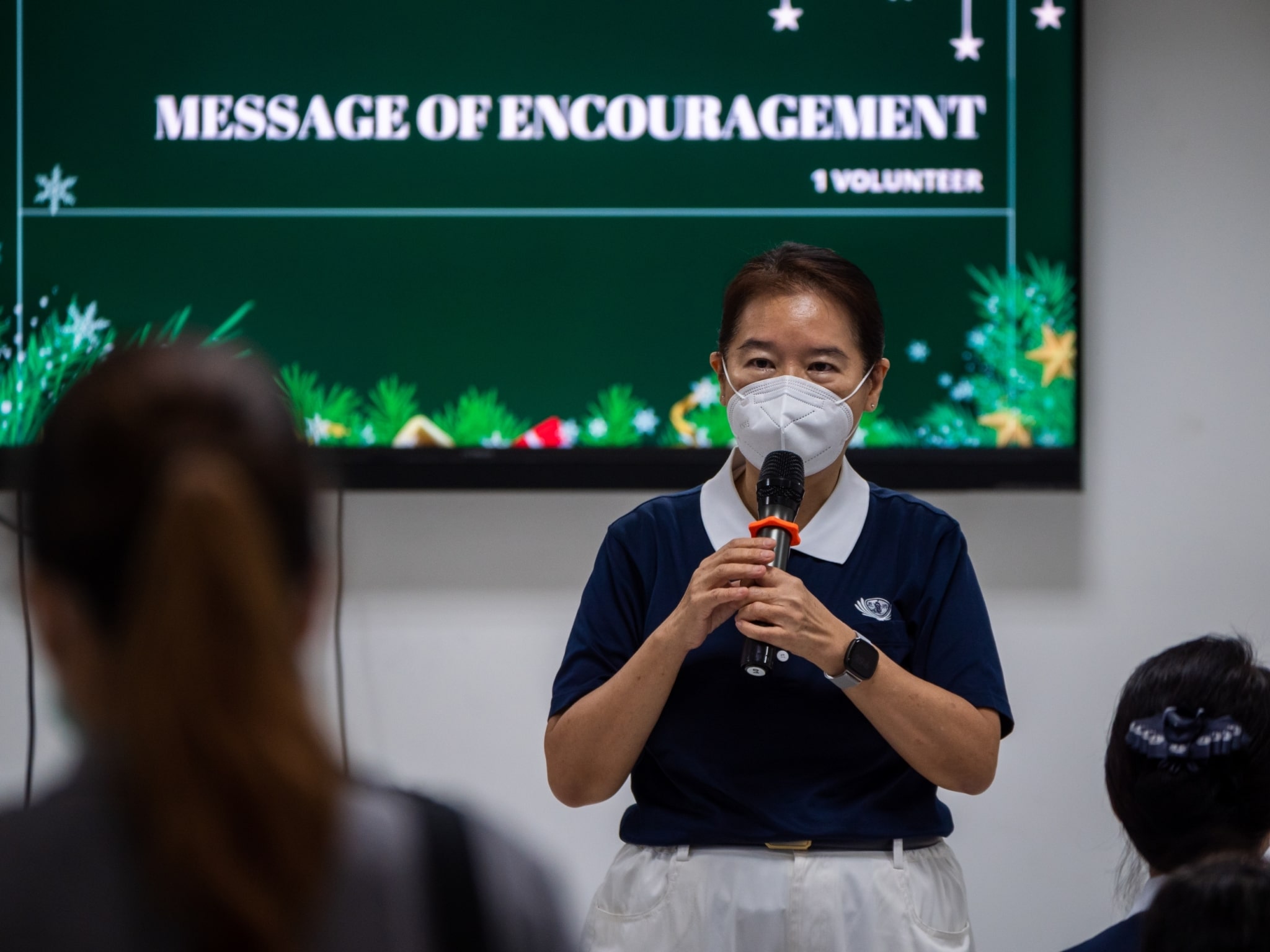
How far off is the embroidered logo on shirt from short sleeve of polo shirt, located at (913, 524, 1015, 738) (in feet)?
0.14

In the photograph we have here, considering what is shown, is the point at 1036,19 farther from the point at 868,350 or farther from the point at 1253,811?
the point at 1253,811

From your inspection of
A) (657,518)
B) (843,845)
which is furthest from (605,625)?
(843,845)

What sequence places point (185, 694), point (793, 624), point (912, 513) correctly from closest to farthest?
point (185, 694), point (793, 624), point (912, 513)

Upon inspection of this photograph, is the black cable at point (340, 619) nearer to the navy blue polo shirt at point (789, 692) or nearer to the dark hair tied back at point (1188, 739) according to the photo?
the navy blue polo shirt at point (789, 692)

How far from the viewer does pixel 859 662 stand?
131 cm

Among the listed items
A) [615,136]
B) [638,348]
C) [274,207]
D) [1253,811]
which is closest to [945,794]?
[638,348]

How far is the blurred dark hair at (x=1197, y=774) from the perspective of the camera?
122cm

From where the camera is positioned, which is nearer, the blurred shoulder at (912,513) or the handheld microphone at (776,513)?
the handheld microphone at (776,513)

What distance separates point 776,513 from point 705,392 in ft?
3.36

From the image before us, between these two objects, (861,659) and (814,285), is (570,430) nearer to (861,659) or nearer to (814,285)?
(814,285)

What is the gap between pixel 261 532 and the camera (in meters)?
0.61

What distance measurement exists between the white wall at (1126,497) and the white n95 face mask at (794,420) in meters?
0.99

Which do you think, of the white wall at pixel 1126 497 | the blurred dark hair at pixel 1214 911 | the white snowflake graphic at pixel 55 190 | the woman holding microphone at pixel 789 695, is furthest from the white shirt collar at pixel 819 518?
the white snowflake graphic at pixel 55 190

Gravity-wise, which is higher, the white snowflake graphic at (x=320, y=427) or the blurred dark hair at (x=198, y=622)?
the white snowflake graphic at (x=320, y=427)
